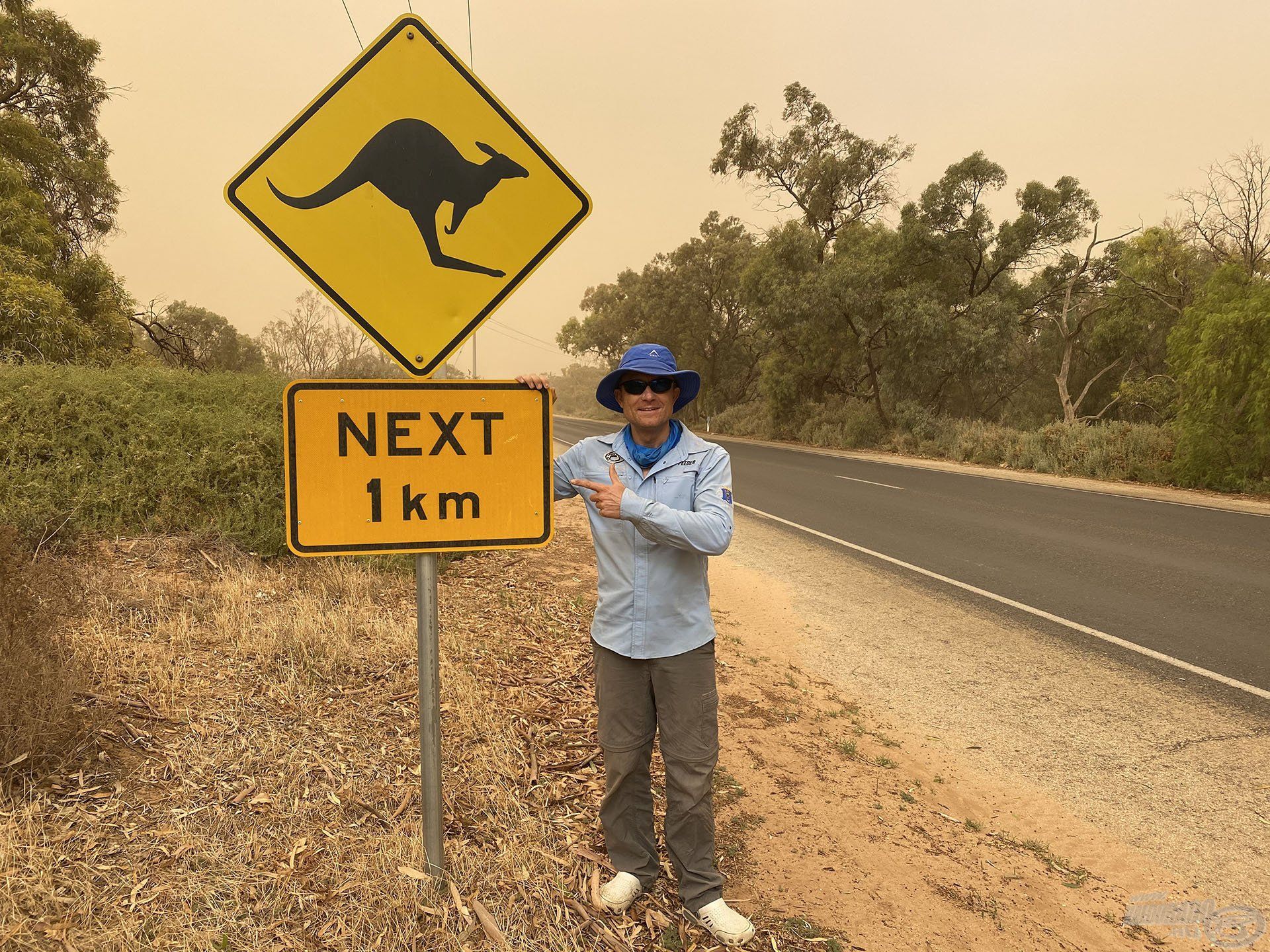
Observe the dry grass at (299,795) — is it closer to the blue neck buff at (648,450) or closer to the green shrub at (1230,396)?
the blue neck buff at (648,450)

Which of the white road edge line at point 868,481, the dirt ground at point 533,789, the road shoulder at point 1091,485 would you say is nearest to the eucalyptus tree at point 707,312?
the road shoulder at point 1091,485

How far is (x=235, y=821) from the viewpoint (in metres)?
2.43

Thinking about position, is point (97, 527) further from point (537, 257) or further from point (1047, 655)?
point (1047, 655)

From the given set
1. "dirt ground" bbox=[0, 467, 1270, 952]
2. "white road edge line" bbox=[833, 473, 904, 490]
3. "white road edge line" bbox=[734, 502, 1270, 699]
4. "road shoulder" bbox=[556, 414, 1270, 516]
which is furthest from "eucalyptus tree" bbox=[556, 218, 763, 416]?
"dirt ground" bbox=[0, 467, 1270, 952]

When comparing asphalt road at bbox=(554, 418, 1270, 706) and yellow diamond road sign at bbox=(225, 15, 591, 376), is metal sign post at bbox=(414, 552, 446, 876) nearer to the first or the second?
yellow diamond road sign at bbox=(225, 15, 591, 376)

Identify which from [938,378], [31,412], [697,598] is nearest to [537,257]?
[697,598]

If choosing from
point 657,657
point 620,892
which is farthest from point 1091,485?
point 620,892

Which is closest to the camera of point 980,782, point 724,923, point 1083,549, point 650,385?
point 724,923

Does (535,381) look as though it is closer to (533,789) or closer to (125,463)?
(533,789)

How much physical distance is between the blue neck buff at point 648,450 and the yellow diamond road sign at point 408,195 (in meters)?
0.71

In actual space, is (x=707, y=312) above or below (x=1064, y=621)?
above

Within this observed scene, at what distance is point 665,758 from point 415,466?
4.32 feet

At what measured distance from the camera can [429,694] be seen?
75.7 inches

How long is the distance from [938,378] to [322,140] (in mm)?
24164
